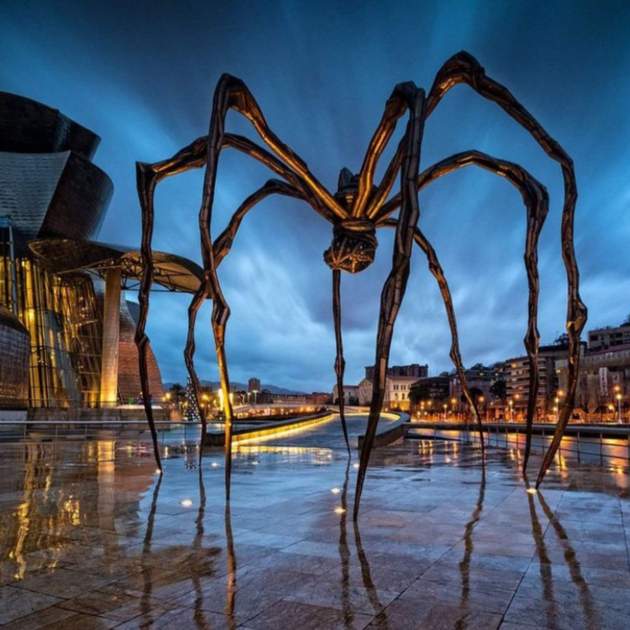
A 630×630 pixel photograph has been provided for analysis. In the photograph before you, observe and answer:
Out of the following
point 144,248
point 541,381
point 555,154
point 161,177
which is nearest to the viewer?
point 555,154

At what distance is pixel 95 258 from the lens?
54.3 meters

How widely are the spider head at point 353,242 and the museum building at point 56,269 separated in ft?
146

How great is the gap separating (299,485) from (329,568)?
199 inches

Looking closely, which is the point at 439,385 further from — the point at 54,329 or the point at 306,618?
the point at 306,618

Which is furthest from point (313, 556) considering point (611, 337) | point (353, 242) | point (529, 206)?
point (611, 337)

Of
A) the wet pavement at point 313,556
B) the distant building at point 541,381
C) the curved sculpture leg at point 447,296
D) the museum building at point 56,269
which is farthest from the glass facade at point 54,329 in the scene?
the distant building at point 541,381

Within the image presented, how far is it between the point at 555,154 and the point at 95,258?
176 ft

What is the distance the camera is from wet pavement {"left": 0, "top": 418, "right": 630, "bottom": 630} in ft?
10.7

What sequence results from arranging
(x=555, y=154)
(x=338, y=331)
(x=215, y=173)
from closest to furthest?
(x=215, y=173), (x=555, y=154), (x=338, y=331)

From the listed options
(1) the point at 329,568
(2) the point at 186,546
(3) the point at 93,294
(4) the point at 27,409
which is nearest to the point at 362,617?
(1) the point at 329,568

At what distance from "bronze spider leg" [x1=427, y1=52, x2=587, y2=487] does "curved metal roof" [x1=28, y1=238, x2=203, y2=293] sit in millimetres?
46181

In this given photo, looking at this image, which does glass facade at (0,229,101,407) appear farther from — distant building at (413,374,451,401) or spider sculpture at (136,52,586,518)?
distant building at (413,374,451,401)

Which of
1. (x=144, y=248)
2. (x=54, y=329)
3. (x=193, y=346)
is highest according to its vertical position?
(x=54, y=329)

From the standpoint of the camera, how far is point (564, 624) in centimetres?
312
